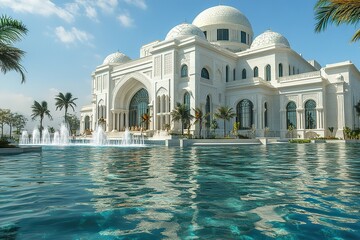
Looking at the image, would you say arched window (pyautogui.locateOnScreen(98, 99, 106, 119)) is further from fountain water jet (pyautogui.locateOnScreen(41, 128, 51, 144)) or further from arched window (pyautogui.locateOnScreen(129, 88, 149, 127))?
fountain water jet (pyautogui.locateOnScreen(41, 128, 51, 144))

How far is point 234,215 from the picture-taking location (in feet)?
12.1

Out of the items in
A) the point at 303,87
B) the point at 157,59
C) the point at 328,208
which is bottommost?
the point at 328,208

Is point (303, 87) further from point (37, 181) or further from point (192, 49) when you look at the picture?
point (37, 181)

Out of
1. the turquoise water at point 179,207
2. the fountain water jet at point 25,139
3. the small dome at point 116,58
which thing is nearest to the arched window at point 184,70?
the small dome at point 116,58

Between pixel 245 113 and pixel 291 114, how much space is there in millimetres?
5873

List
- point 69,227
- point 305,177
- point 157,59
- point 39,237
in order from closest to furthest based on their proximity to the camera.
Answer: point 39,237 < point 69,227 < point 305,177 < point 157,59

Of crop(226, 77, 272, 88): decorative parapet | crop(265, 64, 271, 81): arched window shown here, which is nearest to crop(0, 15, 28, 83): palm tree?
crop(226, 77, 272, 88): decorative parapet

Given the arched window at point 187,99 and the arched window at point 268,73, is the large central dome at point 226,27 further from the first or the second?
the arched window at point 187,99

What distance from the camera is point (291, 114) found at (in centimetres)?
3778

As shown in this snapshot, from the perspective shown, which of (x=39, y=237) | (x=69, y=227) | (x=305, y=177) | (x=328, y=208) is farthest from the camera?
(x=305, y=177)

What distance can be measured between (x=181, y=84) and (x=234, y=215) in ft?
110

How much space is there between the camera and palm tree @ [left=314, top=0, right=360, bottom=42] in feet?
26.7

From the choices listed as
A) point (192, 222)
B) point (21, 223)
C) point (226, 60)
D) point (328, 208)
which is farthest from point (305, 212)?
point (226, 60)

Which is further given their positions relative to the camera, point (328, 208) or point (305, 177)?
point (305, 177)
